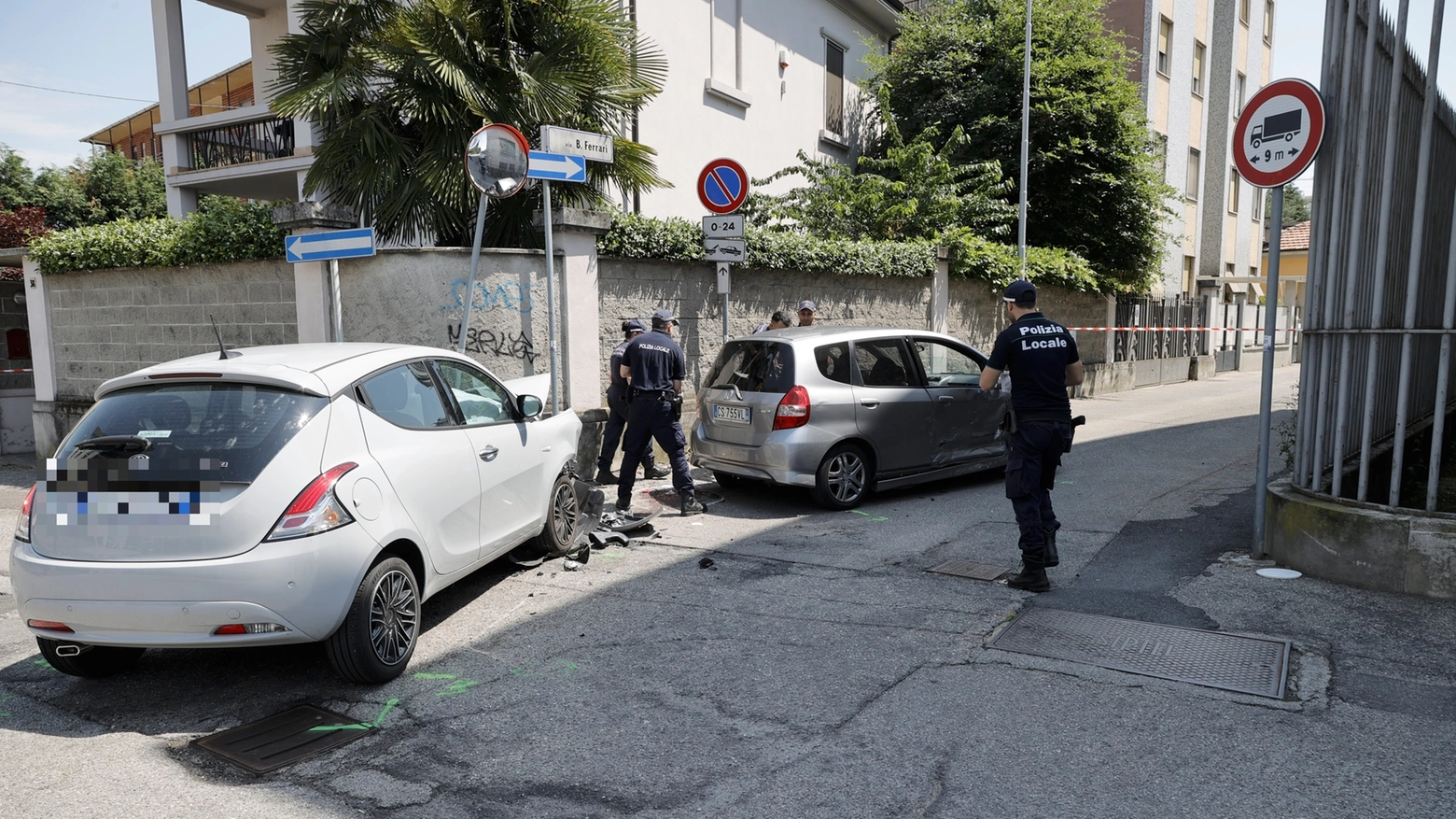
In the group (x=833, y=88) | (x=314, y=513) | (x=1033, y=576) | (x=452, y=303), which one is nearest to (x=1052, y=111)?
(x=833, y=88)

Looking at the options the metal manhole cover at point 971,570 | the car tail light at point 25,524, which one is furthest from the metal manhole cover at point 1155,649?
the car tail light at point 25,524

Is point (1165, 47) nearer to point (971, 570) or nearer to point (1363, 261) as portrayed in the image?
point (1363, 261)

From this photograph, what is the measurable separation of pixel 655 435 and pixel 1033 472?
320 cm

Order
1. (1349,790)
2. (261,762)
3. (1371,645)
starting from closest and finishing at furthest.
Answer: (1349,790) < (261,762) < (1371,645)

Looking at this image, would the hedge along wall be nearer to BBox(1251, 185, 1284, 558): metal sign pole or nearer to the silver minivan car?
the silver minivan car

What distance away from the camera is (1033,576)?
5.61 m

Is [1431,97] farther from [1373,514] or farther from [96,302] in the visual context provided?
[96,302]

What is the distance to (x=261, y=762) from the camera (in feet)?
11.8

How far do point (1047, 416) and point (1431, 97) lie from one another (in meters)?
2.71

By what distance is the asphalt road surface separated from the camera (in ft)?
10.8

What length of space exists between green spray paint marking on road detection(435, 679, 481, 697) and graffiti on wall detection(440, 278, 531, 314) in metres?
5.20

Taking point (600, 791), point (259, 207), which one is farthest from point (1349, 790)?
point (259, 207)

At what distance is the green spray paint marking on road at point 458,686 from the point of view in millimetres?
4270

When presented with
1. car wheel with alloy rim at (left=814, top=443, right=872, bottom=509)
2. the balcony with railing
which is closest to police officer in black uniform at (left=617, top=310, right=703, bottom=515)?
car wheel with alloy rim at (left=814, top=443, right=872, bottom=509)
